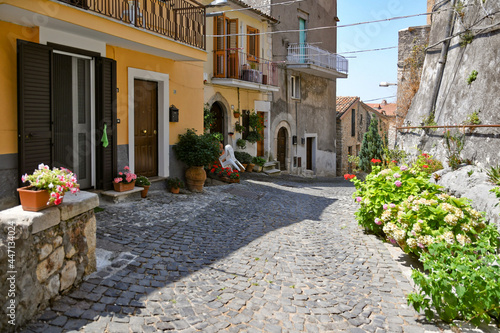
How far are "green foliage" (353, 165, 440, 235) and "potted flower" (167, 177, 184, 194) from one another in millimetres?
4159

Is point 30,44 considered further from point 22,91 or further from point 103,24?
point 103,24

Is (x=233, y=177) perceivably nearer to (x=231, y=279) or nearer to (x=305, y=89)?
(x=231, y=279)

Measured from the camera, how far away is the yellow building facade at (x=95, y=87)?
20.4 ft

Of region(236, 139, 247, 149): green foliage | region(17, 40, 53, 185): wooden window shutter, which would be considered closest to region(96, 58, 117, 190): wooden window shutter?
region(17, 40, 53, 185): wooden window shutter

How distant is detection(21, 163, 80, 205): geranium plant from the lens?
12.0ft

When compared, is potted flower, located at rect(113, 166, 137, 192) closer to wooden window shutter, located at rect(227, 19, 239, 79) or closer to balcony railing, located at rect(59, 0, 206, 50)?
balcony railing, located at rect(59, 0, 206, 50)

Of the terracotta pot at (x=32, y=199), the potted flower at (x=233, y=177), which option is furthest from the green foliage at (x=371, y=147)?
the terracotta pot at (x=32, y=199)

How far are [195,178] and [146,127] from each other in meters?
1.62

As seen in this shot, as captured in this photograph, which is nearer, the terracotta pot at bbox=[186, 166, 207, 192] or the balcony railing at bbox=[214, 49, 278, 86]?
the terracotta pot at bbox=[186, 166, 207, 192]

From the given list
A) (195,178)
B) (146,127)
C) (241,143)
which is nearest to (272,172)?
(241,143)

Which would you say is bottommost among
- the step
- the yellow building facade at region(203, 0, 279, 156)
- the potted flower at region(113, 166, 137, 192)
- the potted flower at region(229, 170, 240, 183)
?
the step

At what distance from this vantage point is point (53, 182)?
3766 mm

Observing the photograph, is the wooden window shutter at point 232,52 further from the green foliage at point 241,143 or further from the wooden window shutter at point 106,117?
the wooden window shutter at point 106,117

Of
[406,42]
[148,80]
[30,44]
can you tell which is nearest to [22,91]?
[30,44]
